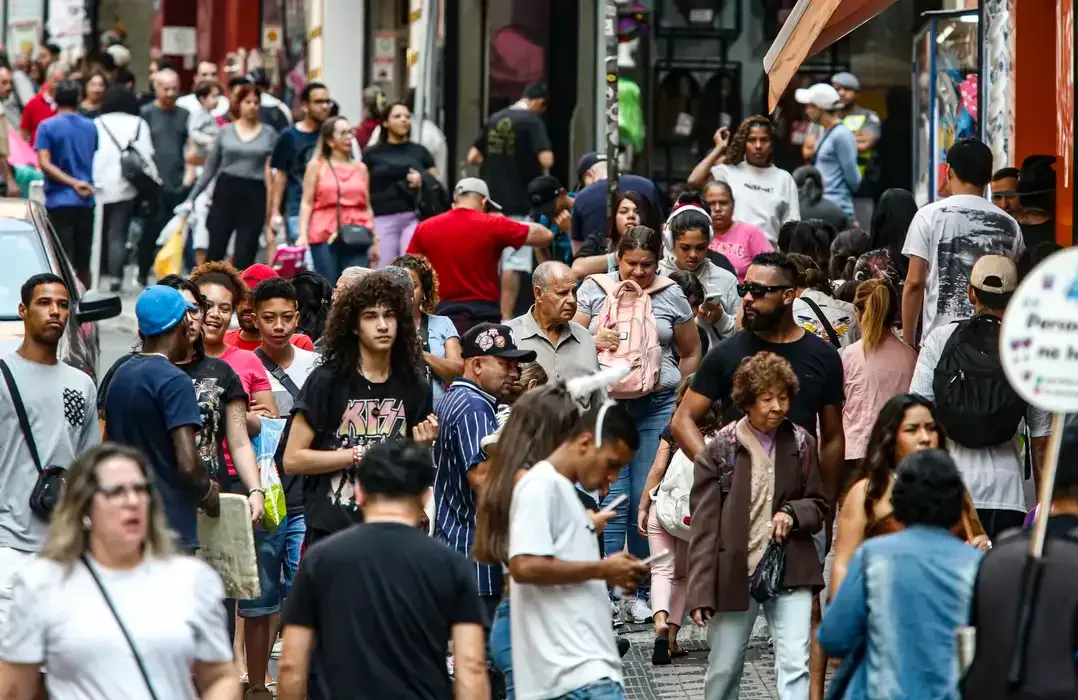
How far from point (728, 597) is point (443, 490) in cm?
116

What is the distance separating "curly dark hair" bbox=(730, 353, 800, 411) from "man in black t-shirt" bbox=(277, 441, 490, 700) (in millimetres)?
2552

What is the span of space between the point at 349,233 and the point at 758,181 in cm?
348

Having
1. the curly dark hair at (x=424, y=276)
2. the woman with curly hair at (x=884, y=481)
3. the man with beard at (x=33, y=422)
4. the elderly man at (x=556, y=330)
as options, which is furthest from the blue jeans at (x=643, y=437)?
the woman with curly hair at (x=884, y=481)

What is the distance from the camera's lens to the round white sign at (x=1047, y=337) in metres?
5.60

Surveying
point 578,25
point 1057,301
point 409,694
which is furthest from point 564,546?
point 578,25

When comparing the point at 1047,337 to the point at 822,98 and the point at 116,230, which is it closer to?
the point at 822,98

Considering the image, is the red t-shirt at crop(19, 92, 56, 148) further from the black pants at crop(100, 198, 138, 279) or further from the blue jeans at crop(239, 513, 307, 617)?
the blue jeans at crop(239, 513, 307, 617)

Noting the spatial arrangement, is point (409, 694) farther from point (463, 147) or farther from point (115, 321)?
point (463, 147)

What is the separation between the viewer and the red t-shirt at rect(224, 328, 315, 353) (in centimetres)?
996

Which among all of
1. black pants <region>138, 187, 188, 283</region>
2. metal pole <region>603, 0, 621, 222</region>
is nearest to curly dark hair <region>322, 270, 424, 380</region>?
metal pole <region>603, 0, 621, 222</region>

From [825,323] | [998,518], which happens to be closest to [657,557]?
[998,518]

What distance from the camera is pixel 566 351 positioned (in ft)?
33.4

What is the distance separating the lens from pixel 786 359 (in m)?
8.62

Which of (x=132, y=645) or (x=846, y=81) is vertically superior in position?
(x=846, y=81)
